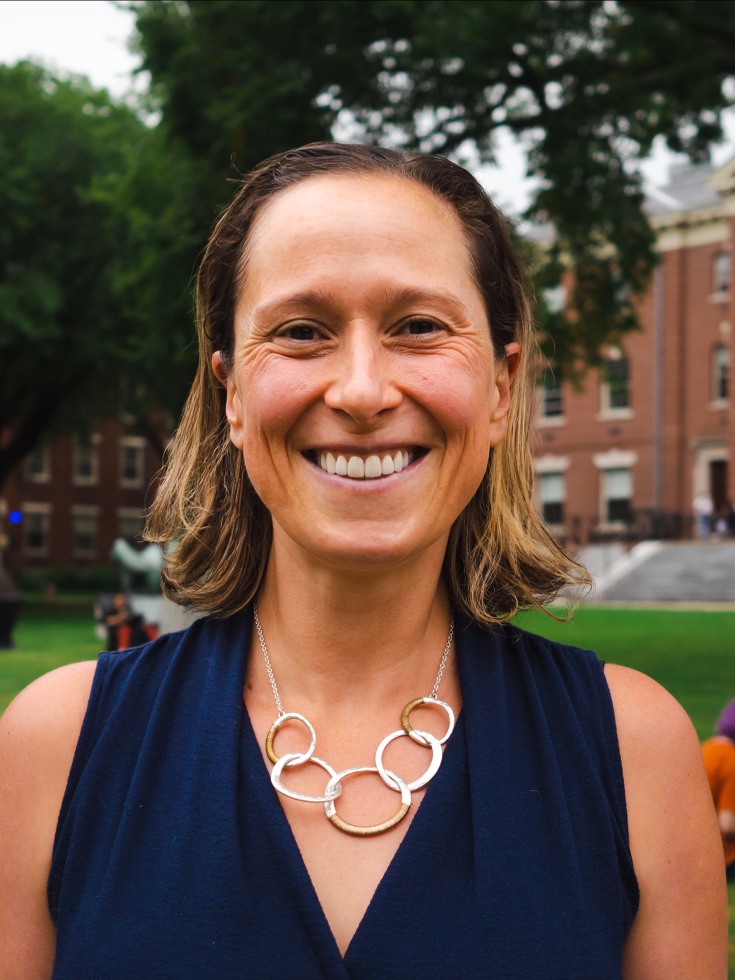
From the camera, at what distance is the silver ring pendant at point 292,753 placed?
182cm

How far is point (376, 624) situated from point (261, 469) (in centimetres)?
32

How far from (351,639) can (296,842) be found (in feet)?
1.13

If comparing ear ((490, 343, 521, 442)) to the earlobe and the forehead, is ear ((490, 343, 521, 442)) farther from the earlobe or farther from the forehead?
the forehead

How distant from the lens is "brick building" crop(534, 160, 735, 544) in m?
40.9

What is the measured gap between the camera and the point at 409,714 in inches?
74.7

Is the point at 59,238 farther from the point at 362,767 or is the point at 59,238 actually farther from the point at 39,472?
the point at 362,767

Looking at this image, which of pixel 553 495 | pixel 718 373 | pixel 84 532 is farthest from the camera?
pixel 84 532

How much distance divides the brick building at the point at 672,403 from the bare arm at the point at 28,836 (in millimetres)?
39040

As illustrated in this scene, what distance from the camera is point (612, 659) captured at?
561 inches

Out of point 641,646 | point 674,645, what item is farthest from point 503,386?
point 674,645

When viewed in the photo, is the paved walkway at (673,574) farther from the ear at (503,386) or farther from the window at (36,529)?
the ear at (503,386)

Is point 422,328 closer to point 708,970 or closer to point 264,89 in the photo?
point 708,970

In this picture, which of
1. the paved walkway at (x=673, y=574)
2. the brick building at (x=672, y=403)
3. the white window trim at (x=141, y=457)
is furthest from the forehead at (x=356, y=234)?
the white window trim at (x=141, y=457)

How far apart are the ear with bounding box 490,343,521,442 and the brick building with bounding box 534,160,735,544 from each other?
38504mm
